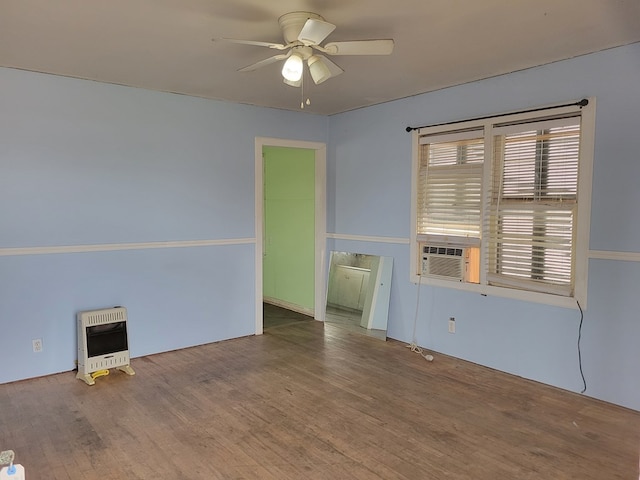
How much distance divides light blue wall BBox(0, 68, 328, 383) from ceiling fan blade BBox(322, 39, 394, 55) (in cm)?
229

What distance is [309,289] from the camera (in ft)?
19.3

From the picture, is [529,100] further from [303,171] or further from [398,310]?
[303,171]

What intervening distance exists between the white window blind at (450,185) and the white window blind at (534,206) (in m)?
0.17

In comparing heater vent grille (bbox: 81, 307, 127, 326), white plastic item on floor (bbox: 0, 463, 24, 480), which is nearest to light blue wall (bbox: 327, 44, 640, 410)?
heater vent grille (bbox: 81, 307, 127, 326)

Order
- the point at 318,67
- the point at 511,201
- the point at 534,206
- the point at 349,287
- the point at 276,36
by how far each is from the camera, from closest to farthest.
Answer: the point at 318,67 → the point at 276,36 → the point at 534,206 → the point at 511,201 → the point at 349,287

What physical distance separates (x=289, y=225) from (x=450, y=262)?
260 cm

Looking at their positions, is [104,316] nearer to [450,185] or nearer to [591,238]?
[450,185]

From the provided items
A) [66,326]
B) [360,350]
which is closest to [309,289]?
[360,350]

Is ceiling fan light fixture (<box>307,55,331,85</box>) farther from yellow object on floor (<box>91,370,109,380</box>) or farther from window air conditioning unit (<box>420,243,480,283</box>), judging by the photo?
yellow object on floor (<box>91,370,109,380</box>)

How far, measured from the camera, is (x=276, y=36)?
2.89 m

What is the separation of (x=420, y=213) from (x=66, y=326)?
3316 millimetres

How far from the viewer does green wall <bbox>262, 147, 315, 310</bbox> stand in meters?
5.82

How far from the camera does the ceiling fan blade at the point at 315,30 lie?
2.18 metres

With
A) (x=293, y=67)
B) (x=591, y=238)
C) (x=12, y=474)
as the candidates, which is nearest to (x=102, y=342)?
(x=12, y=474)
